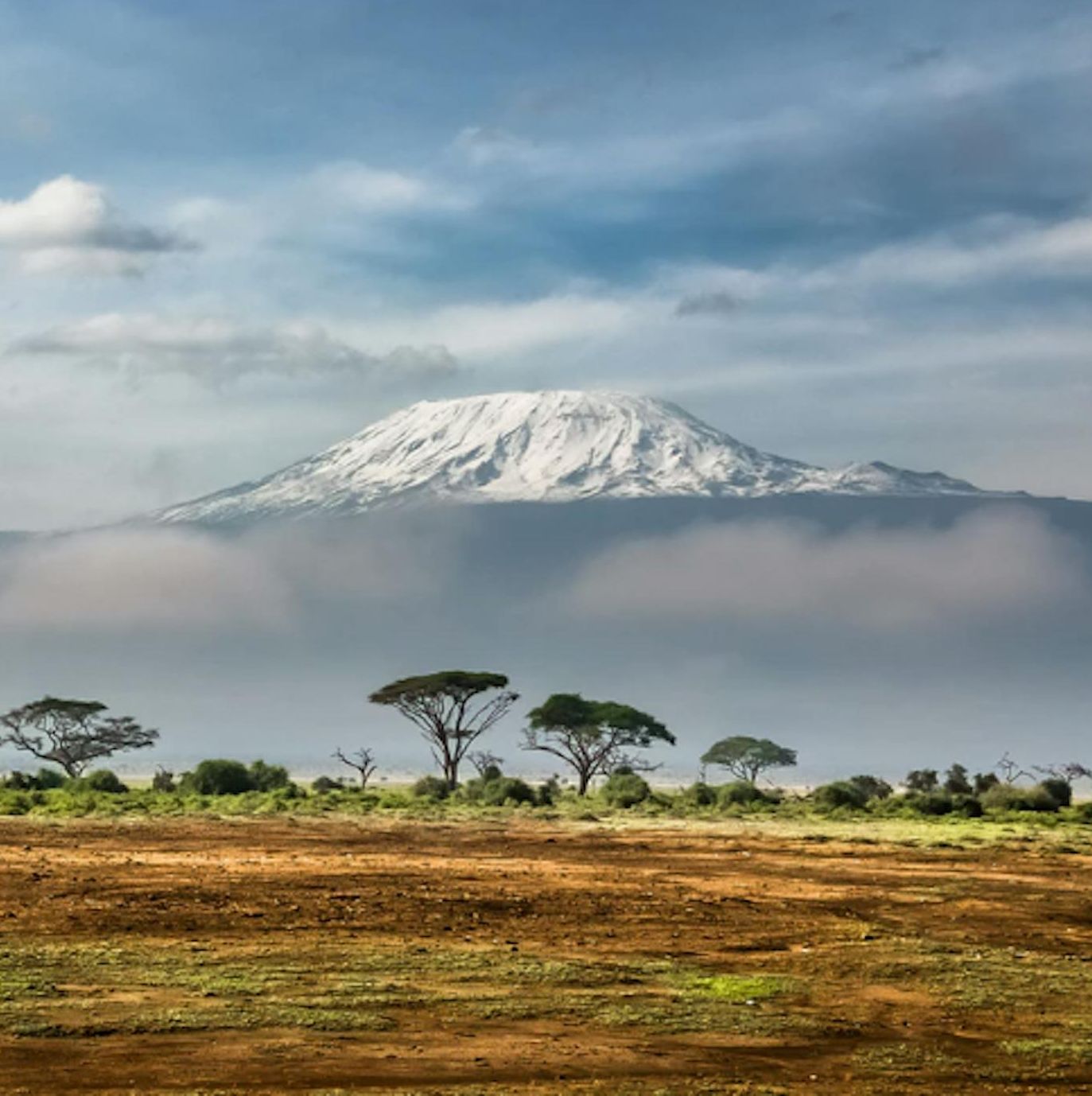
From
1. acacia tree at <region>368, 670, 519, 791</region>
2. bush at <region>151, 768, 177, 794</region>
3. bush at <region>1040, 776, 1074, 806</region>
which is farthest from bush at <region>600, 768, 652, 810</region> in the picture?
bush at <region>151, 768, 177, 794</region>

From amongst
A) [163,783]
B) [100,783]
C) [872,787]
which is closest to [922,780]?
[872,787]

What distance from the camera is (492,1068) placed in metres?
14.2

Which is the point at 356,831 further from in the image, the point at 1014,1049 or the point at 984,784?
the point at 984,784

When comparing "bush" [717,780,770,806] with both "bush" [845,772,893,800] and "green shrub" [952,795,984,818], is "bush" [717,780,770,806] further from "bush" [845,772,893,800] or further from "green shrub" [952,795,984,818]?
"bush" [845,772,893,800]

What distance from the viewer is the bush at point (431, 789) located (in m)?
76.1

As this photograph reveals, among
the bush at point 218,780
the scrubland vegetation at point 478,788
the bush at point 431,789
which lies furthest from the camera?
the bush at point 218,780

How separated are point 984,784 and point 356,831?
171ft

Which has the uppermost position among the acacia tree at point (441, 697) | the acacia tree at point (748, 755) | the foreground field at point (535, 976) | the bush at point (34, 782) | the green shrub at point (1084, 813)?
the acacia tree at point (441, 697)

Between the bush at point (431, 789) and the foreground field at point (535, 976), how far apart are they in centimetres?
4244

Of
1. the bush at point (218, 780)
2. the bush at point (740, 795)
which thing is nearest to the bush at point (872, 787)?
the bush at point (740, 795)

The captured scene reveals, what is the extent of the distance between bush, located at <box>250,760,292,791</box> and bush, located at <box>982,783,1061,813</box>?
32.6m

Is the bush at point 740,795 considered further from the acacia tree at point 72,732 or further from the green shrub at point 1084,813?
the acacia tree at point 72,732

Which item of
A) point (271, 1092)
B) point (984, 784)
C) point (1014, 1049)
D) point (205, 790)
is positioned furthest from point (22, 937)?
point (984, 784)

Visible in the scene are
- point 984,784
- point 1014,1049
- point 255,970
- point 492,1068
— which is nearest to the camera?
point 492,1068
